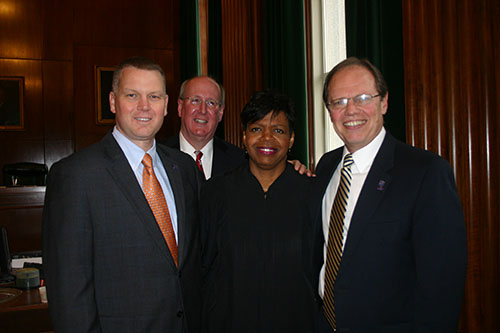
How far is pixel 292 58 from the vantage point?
362 centimetres

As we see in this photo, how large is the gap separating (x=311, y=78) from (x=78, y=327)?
108 inches

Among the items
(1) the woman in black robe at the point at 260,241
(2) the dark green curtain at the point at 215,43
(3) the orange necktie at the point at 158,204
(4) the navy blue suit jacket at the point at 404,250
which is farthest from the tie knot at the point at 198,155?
(2) the dark green curtain at the point at 215,43


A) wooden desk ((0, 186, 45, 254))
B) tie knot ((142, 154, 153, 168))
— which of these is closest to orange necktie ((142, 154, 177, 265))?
tie knot ((142, 154, 153, 168))

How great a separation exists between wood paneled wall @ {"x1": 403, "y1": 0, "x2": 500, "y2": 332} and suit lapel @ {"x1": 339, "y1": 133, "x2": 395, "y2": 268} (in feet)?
1.06

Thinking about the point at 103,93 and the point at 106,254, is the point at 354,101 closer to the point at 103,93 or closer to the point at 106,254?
the point at 106,254

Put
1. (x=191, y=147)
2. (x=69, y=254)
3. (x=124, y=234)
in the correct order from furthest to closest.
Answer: (x=191, y=147) < (x=124, y=234) < (x=69, y=254)

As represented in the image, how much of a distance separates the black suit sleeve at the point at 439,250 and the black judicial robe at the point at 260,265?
0.56m

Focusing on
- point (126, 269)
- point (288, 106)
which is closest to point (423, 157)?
point (288, 106)

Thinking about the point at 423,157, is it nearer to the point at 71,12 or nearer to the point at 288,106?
the point at 288,106

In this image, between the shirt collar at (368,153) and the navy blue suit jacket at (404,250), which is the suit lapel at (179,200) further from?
the shirt collar at (368,153)

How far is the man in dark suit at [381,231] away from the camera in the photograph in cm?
136

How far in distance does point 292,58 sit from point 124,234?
2550mm

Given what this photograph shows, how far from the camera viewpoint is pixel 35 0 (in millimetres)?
7156

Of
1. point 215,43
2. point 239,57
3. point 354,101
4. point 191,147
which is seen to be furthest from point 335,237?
point 215,43
